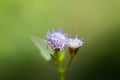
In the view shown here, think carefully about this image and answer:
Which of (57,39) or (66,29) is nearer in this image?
(57,39)

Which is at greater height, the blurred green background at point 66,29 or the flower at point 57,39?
the blurred green background at point 66,29

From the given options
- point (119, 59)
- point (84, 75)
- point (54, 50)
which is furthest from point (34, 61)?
point (54, 50)

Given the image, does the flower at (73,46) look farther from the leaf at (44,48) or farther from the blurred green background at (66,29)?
the blurred green background at (66,29)

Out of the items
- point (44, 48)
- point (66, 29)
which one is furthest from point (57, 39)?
point (66, 29)

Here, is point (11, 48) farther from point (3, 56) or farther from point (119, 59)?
point (119, 59)

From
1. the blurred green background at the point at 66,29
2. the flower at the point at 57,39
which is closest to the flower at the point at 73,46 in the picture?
the flower at the point at 57,39

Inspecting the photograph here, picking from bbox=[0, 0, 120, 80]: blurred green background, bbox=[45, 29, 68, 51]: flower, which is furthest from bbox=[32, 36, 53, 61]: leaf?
bbox=[0, 0, 120, 80]: blurred green background

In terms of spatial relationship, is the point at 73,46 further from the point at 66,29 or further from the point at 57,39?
the point at 66,29
